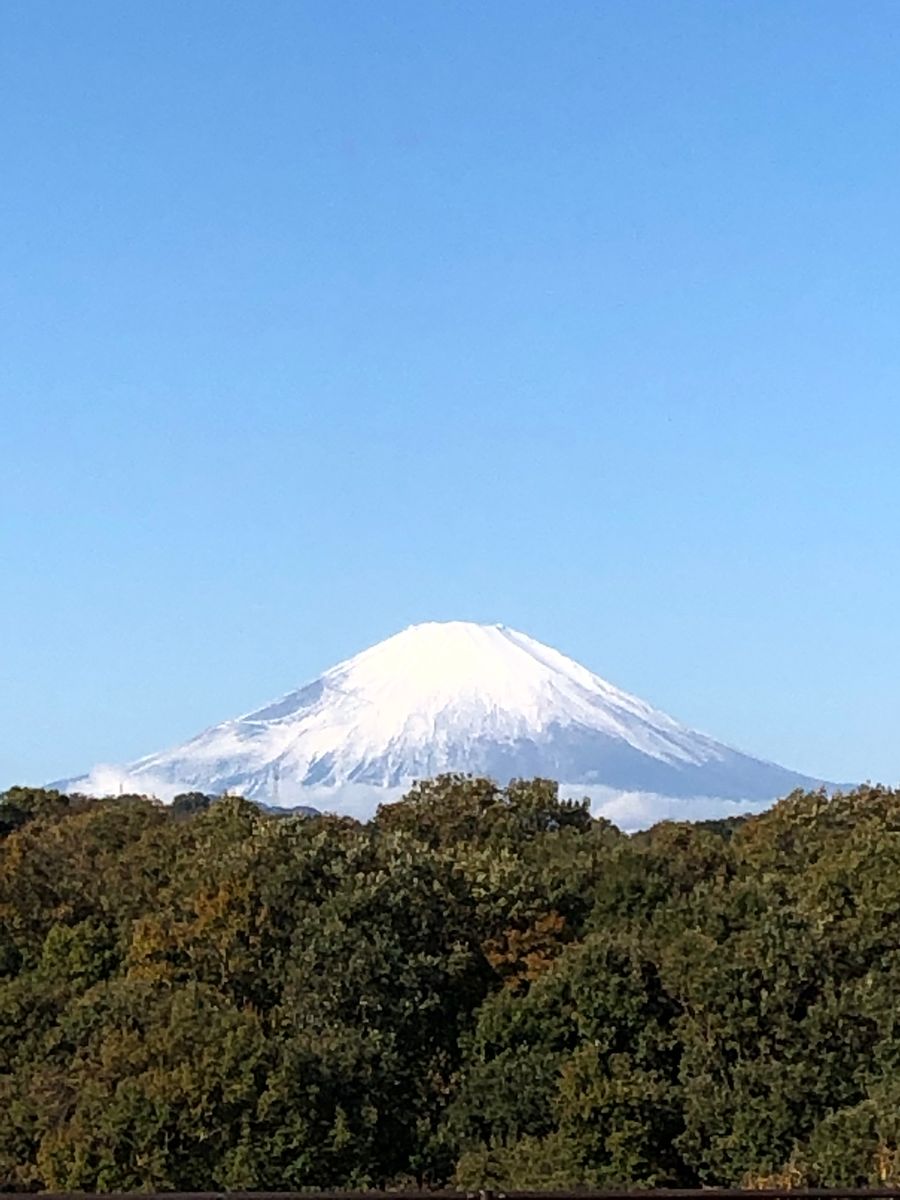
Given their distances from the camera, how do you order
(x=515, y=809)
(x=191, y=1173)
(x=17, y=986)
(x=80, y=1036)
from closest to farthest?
(x=191, y=1173)
(x=80, y=1036)
(x=17, y=986)
(x=515, y=809)

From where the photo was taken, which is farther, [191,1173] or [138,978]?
[138,978]

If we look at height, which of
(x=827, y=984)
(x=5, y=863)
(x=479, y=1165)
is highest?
(x=5, y=863)

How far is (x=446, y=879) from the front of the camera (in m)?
45.1

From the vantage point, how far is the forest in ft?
113

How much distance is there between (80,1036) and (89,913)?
8.96m

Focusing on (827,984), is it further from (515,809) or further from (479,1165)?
(515,809)

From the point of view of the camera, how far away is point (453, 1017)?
41.3 metres

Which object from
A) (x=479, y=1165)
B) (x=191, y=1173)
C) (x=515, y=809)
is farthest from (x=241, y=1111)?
(x=515, y=809)

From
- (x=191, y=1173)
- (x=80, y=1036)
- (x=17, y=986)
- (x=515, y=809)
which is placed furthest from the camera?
(x=515, y=809)

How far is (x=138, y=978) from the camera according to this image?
42375mm

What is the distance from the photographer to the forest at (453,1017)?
113ft

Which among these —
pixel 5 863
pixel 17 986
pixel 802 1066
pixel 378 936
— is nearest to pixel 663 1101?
pixel 802 1066

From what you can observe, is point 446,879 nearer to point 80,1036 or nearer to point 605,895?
point 605,895

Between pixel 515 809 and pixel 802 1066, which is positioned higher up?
pixel 515 809
